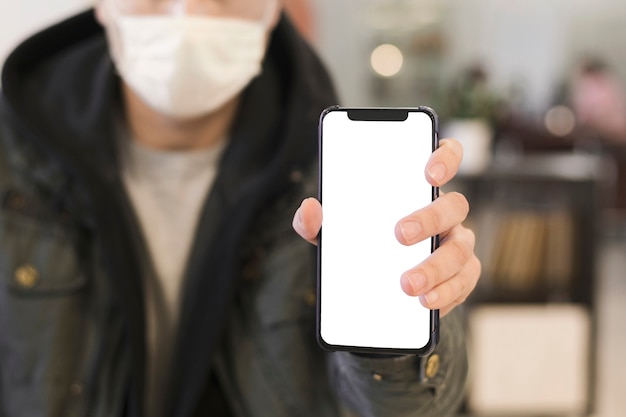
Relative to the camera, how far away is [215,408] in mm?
991

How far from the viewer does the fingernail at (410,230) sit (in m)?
0.56

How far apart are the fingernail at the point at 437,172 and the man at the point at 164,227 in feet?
1.29

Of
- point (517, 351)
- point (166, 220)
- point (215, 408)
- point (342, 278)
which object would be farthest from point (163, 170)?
point (517, 351)

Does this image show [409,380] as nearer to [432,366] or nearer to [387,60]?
[432,366]

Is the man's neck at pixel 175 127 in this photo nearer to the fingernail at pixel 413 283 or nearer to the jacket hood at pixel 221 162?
the jacket hood at pixel 221 162

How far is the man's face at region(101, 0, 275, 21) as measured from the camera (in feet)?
3.37

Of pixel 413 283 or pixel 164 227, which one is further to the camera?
pixel 164 227

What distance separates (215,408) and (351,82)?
18.4 feet

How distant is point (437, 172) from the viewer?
57 cm

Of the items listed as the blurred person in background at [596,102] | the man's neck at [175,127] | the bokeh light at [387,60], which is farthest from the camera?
the bokeh light at [387,60]

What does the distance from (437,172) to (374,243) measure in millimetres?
79

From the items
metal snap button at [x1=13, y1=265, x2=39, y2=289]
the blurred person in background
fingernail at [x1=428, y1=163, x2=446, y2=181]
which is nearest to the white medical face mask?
metal snap button at [x1=13, y1=265, x2=39, y2=289]

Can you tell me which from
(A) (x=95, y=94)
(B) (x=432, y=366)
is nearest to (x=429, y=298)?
(B) (x=432, y=366)

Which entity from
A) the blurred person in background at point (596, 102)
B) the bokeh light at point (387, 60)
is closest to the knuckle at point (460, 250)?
the blurred person in background at point (596, 102)
